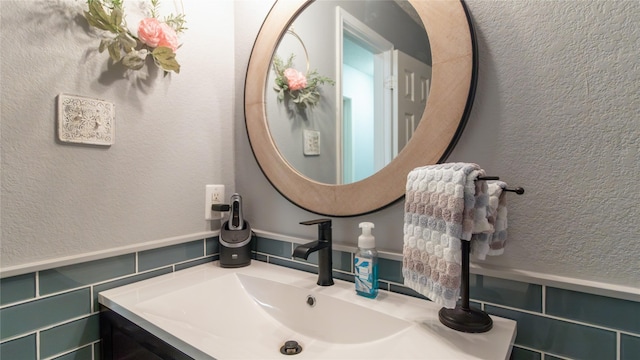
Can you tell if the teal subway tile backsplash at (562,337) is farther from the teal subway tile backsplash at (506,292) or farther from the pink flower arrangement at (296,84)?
the pink flower arrangement at (296,84)

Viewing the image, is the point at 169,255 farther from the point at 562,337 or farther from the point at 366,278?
the point at 562,337

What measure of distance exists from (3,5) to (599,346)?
4.59 feet

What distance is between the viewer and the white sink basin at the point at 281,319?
57cm

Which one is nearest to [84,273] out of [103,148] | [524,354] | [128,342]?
[128,342]

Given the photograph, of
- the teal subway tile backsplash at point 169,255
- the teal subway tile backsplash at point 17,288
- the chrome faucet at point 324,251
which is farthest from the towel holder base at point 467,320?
the teal subway tile backsplash at point 17,288

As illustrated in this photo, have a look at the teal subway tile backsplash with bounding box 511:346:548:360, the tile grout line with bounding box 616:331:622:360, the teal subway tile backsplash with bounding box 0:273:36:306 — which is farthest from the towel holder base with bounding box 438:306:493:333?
the teal subway tile backsplash with bounding box 0:273:36:306

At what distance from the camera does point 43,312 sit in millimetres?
730

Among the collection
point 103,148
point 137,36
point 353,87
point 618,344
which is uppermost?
point 137,36

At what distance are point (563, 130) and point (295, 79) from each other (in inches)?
29.2

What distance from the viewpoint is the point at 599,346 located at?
1.88 feet

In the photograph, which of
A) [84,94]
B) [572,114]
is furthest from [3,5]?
[572,114]

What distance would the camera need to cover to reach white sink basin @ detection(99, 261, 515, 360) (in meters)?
0.57

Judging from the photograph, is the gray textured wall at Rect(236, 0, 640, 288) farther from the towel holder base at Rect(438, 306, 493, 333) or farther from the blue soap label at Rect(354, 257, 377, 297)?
the blue soap label at Rect(354, 257, 377, 297)

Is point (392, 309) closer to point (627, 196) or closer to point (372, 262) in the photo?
point (372, 262)
